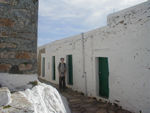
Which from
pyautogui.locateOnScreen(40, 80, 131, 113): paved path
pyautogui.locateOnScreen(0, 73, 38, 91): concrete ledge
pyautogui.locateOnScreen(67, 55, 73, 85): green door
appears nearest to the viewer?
pyautogui.locateOnScreen(0, 73, 38, 91): concrete ledge

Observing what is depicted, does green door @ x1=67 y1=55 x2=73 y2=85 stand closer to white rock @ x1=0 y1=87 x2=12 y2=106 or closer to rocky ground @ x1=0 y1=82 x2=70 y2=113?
rocky ground @ x1=0 y1=82 x2=70 y2=113

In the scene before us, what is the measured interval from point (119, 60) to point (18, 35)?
3.85m

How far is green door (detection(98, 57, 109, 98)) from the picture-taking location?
19.8 feet

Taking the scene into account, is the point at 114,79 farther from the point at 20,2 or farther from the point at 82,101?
the point at 20,2

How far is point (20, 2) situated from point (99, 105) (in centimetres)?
454

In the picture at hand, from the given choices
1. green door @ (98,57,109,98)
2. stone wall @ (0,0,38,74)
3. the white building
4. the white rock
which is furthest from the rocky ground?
green door @ (98,57,109,98)

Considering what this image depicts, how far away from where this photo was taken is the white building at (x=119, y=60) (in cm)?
446

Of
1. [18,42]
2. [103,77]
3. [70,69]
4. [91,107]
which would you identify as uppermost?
[18,42]

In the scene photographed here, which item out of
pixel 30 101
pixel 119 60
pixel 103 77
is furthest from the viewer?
pixel 103 77

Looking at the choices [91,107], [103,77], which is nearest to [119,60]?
[103,77]

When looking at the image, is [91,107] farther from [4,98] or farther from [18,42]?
[4,98]

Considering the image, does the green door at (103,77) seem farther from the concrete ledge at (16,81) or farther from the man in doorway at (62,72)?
the concrete ledge at (16,81)

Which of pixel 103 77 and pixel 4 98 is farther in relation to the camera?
pixel 103 77

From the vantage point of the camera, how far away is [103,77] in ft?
20.5
